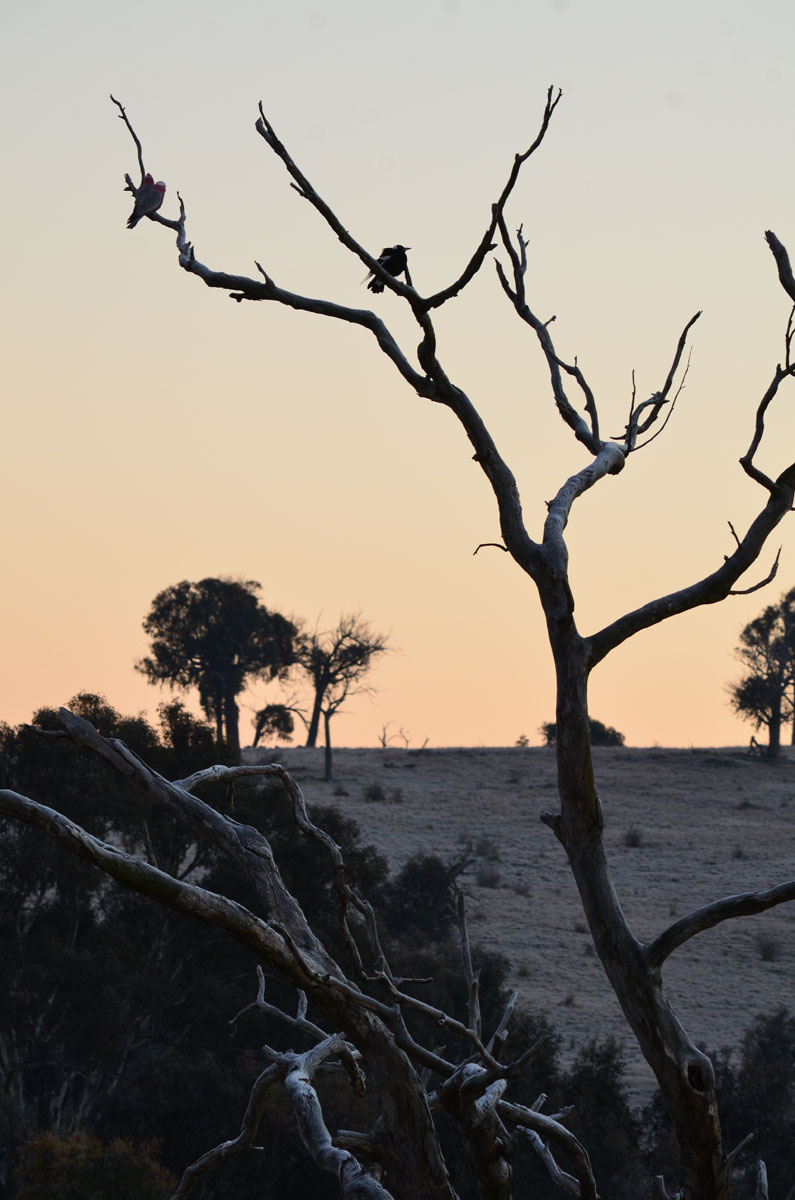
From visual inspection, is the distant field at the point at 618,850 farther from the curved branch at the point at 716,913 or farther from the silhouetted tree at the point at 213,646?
the curved branch at the point at 716,913

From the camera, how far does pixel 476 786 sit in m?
50.1

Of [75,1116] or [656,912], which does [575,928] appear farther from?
[75,1116]

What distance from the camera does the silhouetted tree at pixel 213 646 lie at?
54.0 m

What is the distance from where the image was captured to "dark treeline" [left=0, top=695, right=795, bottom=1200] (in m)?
18.9

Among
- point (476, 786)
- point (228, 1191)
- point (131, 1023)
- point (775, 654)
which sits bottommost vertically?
point (228, 1191)

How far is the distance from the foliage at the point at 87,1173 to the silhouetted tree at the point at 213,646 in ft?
119

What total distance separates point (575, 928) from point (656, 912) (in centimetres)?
236

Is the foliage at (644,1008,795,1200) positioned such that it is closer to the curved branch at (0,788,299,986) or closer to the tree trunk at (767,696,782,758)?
the curved branch at (0,788,299,986)

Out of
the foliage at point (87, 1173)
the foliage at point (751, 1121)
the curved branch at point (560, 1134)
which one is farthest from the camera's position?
the foliage at point (751, 1121)

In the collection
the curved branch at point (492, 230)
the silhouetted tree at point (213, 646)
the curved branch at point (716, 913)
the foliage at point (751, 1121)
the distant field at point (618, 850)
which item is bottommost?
the foliage at point (751, 1121)

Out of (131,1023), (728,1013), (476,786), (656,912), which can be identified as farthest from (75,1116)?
(476,786)

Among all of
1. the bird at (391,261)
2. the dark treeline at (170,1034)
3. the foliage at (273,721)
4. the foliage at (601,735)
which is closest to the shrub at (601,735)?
the foliage at (601,735)

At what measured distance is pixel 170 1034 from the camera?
22.5m

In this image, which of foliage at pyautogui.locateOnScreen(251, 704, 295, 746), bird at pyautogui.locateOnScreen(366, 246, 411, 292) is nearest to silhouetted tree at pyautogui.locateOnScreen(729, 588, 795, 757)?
foliage at pyautogui.locateOnScreen(251, 704, 295, 746)
